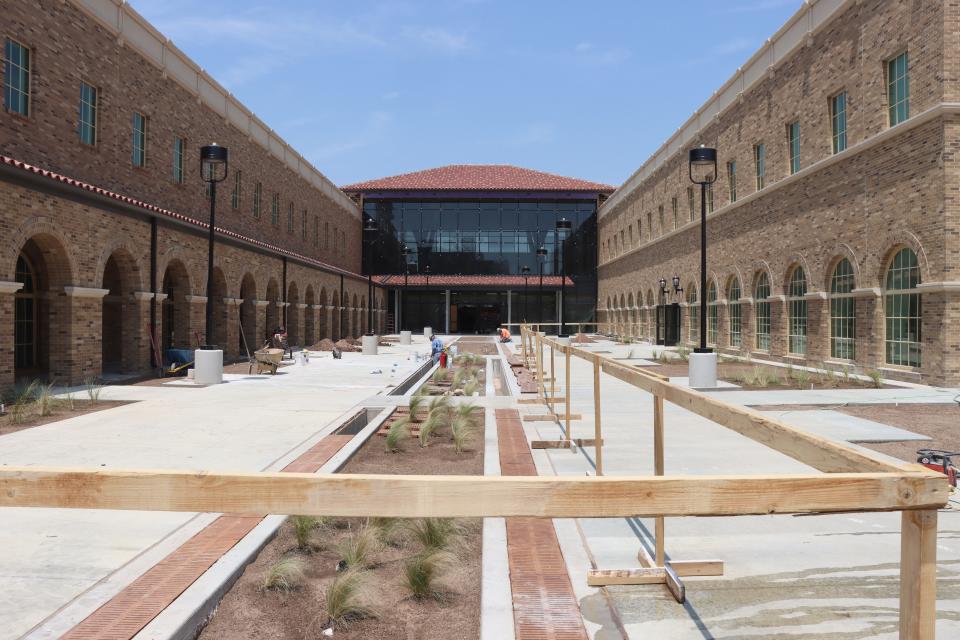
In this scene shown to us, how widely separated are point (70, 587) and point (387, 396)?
9.38 meters

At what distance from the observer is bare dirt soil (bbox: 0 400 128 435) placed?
9599 mm

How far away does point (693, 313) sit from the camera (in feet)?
104

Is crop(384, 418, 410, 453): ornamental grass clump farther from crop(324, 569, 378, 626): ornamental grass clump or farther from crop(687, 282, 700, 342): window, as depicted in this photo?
crop(687, 282, 700, 342): window

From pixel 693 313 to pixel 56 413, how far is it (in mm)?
27596

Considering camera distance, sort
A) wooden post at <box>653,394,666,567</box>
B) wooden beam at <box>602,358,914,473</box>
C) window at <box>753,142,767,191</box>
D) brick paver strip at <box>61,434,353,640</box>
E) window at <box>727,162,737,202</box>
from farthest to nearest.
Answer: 1. window at <box>727,162,737,202</box>
2. window at <box>753,142,767,191</box>
3. wooden post at <box>653,394,666,567</box>
4. brick paver strip at <box>61,434,353,640</box>
5. wooden beam at <box>602,358,914,473</box>

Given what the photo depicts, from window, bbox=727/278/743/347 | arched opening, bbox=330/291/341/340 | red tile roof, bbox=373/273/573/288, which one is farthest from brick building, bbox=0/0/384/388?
red tile roof, bbox=373/273/573/288

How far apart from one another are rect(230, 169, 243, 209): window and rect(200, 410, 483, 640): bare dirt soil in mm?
25088

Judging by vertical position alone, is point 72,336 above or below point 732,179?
below

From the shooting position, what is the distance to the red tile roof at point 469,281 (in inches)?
2122

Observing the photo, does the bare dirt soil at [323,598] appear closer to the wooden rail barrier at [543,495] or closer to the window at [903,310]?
the wooden rail barrier at [543,495]

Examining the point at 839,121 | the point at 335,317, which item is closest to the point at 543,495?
the point at 839,121

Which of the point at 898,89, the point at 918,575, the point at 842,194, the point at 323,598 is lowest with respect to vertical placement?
the point at 323,598

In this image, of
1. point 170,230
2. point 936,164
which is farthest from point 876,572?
point 170,230

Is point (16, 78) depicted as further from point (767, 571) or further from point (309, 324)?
point (309, 324)
